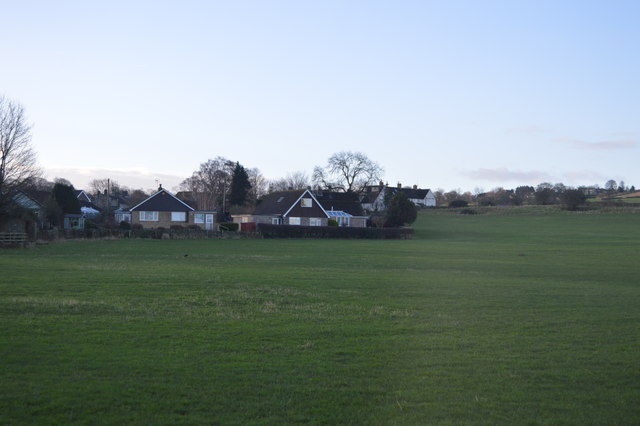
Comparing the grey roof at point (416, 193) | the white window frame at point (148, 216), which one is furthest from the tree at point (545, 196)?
the white window frame at point (148, 216)

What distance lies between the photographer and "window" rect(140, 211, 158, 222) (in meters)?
76.9

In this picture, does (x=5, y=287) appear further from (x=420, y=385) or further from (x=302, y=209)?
(x=302, y=209)

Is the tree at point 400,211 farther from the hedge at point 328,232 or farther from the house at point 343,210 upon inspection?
the hedge at point 328,232

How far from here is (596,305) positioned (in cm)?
1691

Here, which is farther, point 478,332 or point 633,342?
point 478,332

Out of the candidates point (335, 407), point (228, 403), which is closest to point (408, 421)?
point (335, 407)

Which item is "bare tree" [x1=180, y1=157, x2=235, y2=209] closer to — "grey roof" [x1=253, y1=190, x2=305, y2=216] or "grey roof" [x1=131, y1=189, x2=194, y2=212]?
"grey roof" [x1=253, y1=190, x2=305, y2=216]

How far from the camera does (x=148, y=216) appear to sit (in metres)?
77.1

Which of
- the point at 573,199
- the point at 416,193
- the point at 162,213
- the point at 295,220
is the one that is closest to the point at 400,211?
the point at 295,220

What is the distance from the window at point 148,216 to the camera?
252 feet

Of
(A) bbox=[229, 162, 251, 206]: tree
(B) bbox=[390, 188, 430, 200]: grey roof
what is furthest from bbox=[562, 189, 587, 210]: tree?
(A) bbox=[229, 162, 251, 206]: tree

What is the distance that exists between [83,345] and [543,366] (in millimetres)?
8235

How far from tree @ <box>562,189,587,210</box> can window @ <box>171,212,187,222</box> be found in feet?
231

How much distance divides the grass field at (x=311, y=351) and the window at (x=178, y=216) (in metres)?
56.2
